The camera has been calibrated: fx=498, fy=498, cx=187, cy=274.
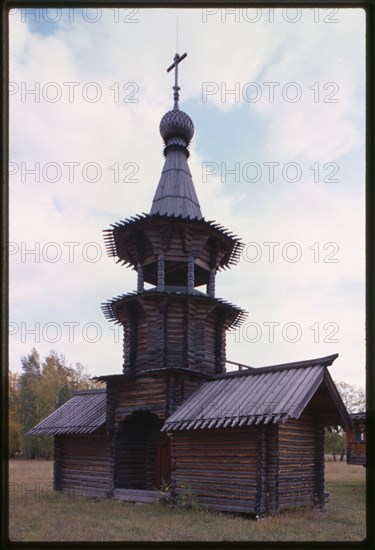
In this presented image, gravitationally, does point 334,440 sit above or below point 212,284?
below

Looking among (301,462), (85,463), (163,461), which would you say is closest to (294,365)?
(301,462)

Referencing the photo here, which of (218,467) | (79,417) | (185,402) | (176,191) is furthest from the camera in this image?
(79,417)

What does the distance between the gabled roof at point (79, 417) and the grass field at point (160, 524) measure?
2.77 metres

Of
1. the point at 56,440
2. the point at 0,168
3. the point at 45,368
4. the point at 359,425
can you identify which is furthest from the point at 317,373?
the point at 45,368

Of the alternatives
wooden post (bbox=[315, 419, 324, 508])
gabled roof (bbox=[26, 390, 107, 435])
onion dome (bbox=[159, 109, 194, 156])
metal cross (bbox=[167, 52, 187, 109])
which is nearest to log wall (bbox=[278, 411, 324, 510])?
wooden post (bbox=[315, 419, 324, 508])

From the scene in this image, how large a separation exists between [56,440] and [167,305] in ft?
26.5

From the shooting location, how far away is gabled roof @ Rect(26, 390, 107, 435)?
1767 cm

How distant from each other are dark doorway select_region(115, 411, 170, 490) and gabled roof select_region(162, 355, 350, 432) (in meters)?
3.15

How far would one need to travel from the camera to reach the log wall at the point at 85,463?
1698cm

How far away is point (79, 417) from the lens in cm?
1906

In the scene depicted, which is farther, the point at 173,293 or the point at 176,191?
the point at 176,191

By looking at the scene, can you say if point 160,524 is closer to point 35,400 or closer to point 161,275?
point 161,275

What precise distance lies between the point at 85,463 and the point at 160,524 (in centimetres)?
756

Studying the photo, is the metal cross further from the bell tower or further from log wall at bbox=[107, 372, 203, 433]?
log wall at bbox=[107, 372, 203, 433]
